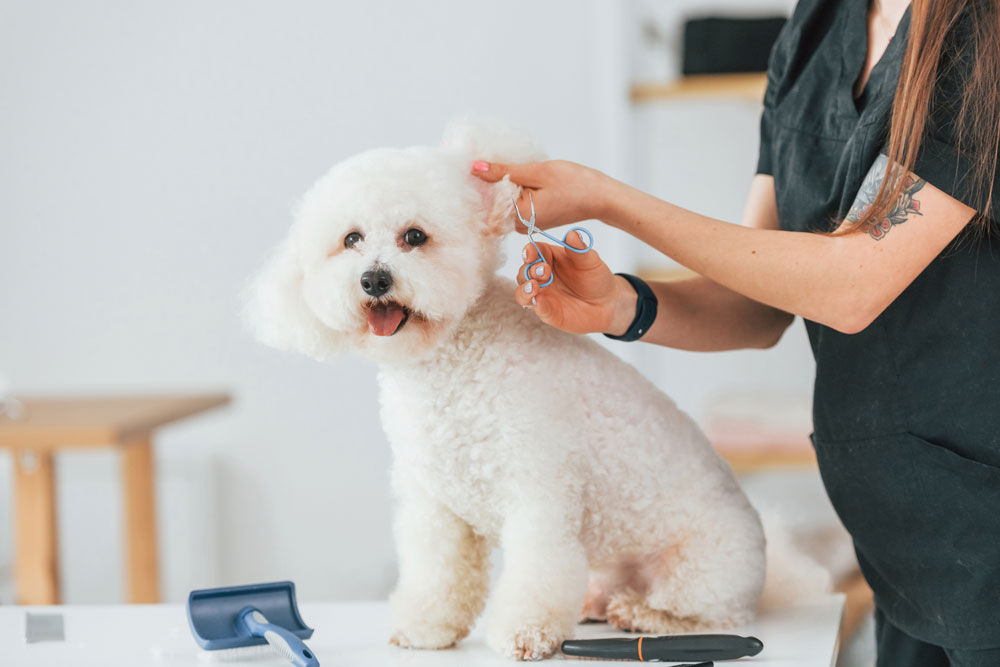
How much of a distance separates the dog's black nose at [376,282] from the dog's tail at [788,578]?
48 centimetres

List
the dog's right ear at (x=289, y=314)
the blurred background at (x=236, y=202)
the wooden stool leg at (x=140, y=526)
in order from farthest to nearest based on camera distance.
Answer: the blurred background at (x=236, y=202)
the wooden stool leg at (x=140, y=526)
the dog's right ear at (x=289, y=314)

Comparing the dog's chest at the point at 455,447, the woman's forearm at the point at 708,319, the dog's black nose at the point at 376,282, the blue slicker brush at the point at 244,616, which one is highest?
the dog's black nose at the point at 376,282

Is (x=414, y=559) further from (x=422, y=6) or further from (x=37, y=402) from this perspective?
(x=422, y=6)

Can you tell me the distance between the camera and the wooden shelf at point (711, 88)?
2.26 m

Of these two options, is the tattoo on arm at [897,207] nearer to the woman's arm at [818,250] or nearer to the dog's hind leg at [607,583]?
the woman's arm at [818,250]

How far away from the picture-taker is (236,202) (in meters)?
2.73

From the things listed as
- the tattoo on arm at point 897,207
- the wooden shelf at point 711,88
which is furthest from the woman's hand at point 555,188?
the wooden shelf at point 711,88

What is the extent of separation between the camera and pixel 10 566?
2475 millimetres

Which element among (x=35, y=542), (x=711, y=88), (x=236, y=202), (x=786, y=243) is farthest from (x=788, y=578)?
(x=236, y=202)

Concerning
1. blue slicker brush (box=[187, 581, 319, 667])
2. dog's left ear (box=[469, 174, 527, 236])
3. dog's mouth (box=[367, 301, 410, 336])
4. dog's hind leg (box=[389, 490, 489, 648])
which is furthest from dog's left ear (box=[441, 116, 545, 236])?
blue slicker brush (box=[187, 581, 319, 667])

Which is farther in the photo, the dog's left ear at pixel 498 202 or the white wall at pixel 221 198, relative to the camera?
the white wall at pixel 221 198

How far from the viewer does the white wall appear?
8.90 ft

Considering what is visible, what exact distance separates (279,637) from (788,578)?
0.52 meters

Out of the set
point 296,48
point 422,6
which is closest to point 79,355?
point 296,48
